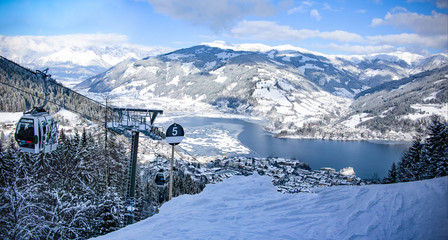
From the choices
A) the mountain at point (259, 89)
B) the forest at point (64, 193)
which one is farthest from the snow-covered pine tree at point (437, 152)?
A: the mountain at point (259, 89)

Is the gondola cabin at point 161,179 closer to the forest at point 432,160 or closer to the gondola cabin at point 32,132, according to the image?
the gondola cabin at point 32,132

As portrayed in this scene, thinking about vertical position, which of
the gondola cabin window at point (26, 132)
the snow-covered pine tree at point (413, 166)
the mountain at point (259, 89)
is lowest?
the snow-covered pine tree at point (413, 166)

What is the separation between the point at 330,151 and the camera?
154 ft

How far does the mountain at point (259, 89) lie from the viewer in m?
72.2

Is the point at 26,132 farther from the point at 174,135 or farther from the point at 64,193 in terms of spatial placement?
the point at 64,193

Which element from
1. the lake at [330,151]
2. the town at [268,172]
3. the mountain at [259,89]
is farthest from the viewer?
the mountain at [259,89]

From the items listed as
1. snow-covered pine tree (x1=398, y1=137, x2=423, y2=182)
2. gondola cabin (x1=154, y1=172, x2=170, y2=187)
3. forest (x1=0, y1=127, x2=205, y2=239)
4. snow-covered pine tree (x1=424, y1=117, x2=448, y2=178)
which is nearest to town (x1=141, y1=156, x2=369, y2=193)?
snow-covered pine tree (x1=398, y1=137, x2=423, y2=182)

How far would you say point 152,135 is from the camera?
8000 millimetres

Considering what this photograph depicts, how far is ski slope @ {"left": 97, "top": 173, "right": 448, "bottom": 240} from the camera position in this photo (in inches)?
149

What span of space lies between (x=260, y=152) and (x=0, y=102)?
34048 millimetres

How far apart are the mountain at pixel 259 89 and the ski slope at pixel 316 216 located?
57669mm

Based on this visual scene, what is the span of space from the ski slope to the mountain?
5767 cm

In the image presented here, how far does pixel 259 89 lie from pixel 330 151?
71.1 metres

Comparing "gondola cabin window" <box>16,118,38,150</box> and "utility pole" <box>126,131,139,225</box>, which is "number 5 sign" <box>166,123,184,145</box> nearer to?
"utility pole" <box>126,131,139,225</box>
